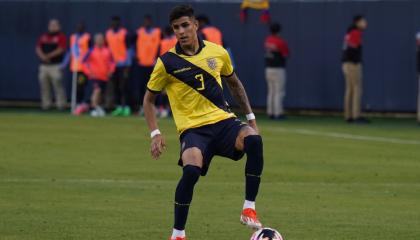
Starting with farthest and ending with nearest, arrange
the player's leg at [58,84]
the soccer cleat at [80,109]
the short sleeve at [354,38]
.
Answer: the player's leg at [58,84] → the soccer cleat at [80,109] → the short sleeve at [354,38]

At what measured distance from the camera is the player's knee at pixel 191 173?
38.2 feet

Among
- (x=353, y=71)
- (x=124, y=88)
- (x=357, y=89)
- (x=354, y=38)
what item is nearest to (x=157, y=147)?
(x=354, y=38)

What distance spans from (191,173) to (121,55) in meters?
22.8

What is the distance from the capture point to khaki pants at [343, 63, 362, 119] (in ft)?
102

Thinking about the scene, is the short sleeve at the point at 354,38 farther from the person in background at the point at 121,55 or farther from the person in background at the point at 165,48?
the person in background at the point at 121,55

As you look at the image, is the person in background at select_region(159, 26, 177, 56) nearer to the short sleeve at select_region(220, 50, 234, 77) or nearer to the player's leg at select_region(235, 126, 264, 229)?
the short sleeve at select_region(220, 50, 234, 77)

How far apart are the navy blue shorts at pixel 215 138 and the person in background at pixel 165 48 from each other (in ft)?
64.2

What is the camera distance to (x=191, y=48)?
1229 centimetres

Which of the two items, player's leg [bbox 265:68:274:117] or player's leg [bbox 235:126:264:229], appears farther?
player's leg [bbox 265:68:274:117]

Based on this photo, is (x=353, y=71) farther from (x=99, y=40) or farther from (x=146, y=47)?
(x=99, y=40)

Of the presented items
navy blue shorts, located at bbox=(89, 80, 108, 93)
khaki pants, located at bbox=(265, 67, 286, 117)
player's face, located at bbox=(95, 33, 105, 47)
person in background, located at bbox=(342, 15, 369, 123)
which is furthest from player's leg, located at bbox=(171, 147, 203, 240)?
navy blue shorts, located at bbox=(89, 80, 108, 93)

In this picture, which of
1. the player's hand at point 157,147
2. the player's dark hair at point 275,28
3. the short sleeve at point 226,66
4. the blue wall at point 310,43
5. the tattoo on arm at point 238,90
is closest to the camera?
the player's hand at point 157,147

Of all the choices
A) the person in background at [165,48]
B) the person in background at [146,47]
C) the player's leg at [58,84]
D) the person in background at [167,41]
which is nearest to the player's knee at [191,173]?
the person in background at [165,48]

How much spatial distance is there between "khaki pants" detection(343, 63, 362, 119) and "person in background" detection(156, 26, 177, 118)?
4.33 meters
